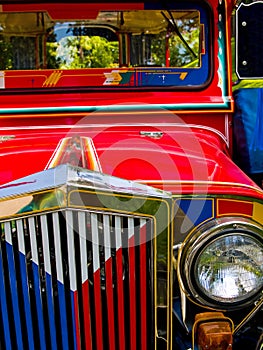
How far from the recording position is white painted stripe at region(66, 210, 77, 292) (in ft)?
4.75

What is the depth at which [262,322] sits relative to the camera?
1.79 meters

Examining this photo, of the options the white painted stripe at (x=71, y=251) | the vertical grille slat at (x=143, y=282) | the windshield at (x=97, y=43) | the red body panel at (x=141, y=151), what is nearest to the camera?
the white painted stripe at (x=71, y=251)

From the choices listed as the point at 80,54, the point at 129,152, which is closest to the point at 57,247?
the point at 129,152

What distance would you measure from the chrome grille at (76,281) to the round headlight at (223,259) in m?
0.14

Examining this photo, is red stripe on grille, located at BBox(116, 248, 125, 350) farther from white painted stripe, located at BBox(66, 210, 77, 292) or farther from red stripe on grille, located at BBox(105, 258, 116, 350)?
white painted stripe, located at BBox(66, 210, 77, 292)

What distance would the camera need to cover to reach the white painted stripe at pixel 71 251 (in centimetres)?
145

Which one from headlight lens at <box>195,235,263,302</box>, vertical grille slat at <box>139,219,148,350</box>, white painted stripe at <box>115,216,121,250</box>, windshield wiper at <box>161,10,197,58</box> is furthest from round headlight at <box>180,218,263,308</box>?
windshield wiper at <box>161,10,197,58</box>

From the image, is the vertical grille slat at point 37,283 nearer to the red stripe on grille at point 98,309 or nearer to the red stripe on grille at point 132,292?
the red stripe on grille at point 98,309

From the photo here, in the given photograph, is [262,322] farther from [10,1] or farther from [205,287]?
[10,1]

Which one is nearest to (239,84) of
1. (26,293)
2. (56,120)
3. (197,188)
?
(56,120)

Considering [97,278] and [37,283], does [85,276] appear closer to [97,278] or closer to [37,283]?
[97,278]

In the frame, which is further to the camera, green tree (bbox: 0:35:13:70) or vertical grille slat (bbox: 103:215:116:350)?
green tree (bbox: 0:35:13:70)

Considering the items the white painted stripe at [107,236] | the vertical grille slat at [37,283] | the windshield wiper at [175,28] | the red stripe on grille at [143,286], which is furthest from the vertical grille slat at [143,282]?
the windshield wiper at [175,28]

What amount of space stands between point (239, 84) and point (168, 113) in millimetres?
874
